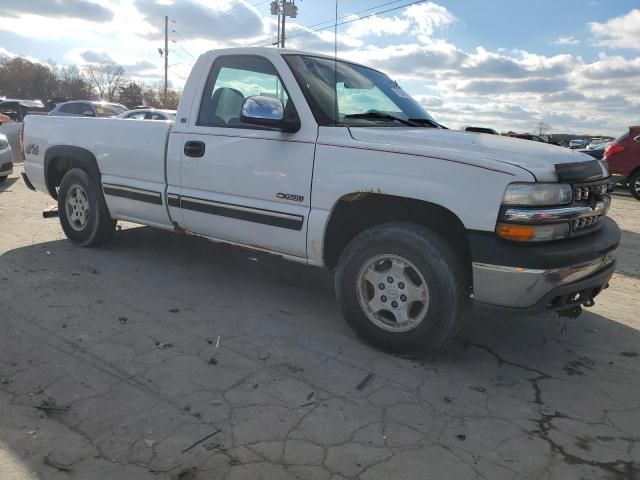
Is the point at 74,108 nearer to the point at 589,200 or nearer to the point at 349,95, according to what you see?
the point at 349,95

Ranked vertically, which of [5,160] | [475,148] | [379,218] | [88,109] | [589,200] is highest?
[88,109]

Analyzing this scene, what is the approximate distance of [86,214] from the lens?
5637 millimetres

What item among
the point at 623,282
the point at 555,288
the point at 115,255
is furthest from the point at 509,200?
the point at 115,255

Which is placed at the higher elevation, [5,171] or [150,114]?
[150,114]

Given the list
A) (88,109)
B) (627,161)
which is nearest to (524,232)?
(627,161)

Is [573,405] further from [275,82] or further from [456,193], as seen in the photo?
[275,82]

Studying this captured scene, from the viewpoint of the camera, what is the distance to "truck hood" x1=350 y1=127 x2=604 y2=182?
3.01m

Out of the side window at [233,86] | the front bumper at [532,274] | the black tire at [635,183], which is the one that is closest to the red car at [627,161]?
the black tire at [635,183]

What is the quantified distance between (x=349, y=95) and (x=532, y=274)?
1.97m

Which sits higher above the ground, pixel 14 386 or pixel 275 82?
pixel 275 82

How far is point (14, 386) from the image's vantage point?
2932 millimetres

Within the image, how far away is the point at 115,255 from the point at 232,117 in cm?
227

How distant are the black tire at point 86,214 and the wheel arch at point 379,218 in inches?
109

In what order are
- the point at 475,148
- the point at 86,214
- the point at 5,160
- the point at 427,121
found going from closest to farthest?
the point at 475,148 < the point at 427,121 < the point at 86,214 < the point at 5,160
